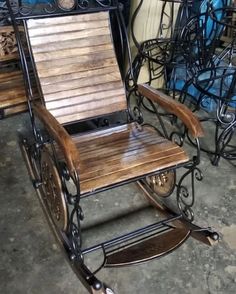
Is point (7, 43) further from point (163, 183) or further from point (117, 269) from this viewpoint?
point (117, 269)

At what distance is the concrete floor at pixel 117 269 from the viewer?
147 centimetres

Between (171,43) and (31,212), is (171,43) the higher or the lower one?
the higher one

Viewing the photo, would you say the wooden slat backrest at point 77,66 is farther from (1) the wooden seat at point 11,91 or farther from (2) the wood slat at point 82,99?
(1) the wooden seat at point 11,91

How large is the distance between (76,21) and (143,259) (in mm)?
1234

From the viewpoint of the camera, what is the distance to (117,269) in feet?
5.07

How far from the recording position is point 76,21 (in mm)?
1754

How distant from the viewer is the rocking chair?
4.60 feet

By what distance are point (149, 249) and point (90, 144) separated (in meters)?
0.58

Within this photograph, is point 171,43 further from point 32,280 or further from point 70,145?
point 32,280

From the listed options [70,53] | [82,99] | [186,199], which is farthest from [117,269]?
[70,53]

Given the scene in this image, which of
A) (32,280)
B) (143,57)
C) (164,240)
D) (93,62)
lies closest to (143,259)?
(164,240)

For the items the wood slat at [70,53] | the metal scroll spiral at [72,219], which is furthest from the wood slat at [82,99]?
the metal scroll spiral at [72,219]

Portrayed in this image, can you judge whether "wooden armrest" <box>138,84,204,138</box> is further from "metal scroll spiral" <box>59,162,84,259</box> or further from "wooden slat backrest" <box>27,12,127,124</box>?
"metal scroll spiral" <box>59,162,84,259</box>

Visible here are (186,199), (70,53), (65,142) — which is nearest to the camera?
(65,142)
